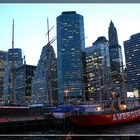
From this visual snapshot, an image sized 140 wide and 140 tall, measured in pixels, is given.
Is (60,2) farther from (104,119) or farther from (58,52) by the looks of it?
(58,52)

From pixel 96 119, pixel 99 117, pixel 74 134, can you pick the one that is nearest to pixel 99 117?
pixel 99 117

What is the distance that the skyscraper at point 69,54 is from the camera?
97.4 meters

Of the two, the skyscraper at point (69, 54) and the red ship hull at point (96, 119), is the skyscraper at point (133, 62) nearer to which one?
the skyscraper at point (69, 54)

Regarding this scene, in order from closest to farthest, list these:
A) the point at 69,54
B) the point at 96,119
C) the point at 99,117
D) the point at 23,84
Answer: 1. the point at 96,119
2. the point at 99,117
3. the point at 23,84
4. the point at 69,54

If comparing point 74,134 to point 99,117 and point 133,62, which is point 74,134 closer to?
point 99,117

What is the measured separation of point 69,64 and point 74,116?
277 ft

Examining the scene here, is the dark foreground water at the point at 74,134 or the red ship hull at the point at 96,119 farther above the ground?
the red ship hull at the point at 96,119

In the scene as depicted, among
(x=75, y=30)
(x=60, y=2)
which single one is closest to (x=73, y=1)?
(x=60, y=2)

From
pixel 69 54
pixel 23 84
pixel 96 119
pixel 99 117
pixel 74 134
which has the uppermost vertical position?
pixel 69 54

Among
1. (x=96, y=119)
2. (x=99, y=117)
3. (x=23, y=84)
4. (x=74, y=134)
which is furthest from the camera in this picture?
(x=23, y=84)

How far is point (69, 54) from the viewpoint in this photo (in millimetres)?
106875

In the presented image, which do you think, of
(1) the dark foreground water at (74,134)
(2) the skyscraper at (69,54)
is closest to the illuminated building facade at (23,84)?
(2) the skyscraper at (69,54)

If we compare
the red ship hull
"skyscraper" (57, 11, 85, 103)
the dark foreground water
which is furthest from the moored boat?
"skyscraper" (57, 11, 85, 103)

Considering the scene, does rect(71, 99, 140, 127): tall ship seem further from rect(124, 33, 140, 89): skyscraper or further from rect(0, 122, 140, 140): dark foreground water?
rect(124, 33, 140, 89): skyscraper
